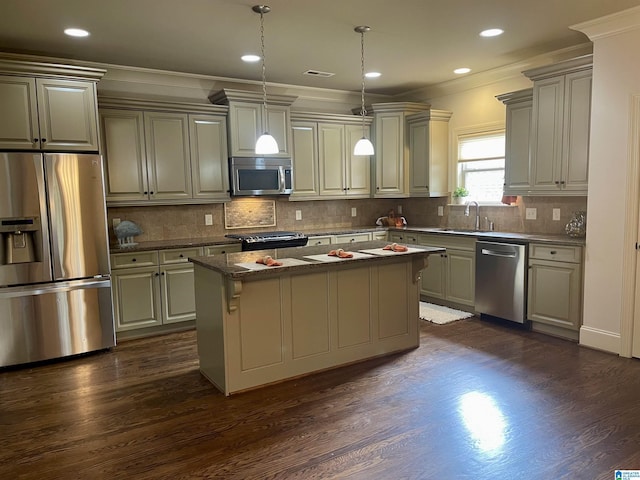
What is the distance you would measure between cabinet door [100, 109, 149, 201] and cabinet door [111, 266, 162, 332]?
0.79m

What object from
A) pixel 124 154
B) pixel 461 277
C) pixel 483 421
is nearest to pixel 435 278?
pixel 461 277

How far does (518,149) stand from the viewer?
187 inches

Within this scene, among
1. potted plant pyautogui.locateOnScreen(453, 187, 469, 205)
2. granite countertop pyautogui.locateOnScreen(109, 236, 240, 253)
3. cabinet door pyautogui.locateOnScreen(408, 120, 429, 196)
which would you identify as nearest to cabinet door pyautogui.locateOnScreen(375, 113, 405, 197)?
cabinet door pyautogui.locateOnScreen(408, 120, 429, 196)

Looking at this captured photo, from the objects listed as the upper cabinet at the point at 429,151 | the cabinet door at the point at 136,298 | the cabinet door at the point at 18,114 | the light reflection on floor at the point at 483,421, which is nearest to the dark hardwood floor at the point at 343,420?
the light reflection on floor at the point at 483,421

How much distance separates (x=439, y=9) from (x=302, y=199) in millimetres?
2906

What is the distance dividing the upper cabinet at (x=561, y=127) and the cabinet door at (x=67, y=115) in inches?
158

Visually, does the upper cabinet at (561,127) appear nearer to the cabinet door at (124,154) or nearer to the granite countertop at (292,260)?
the granite countertop at (292,260)

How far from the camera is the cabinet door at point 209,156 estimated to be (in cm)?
495

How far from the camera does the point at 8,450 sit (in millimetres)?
2555

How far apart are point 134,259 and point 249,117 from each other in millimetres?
1995

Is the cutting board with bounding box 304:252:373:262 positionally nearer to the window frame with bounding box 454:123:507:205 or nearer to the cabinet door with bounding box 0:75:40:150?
the window frame with bounding box 454:123:507:205

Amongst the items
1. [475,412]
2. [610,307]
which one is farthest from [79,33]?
[610,307]

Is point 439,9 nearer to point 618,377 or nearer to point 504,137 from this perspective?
point 504,137

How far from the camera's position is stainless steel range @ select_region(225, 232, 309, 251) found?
4936 mm
